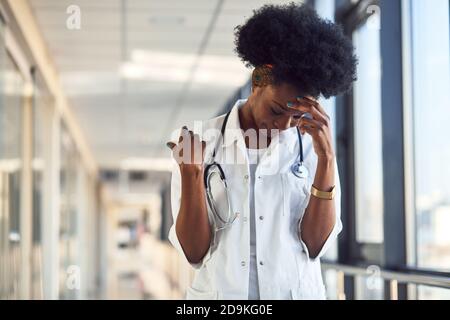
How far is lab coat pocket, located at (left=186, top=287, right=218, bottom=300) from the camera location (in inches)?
54.9

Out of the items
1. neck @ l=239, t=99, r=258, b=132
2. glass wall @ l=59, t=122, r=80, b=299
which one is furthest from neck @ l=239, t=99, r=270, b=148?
glass wall @ l=59, t=122, r=80, b=299

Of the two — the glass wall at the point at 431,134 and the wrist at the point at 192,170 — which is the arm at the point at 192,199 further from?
the glass wall at the point at 431,134

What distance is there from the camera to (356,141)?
10.3ft

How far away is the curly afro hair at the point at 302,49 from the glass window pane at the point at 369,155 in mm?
1652

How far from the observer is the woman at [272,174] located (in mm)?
1341

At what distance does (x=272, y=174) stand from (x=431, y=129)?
61.6 inches

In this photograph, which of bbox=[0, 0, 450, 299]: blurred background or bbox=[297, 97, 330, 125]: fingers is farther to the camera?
bbox=[0, 0, 450, 299]: blurred background

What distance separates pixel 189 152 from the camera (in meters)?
1.35

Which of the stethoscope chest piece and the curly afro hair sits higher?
the curly afro hair

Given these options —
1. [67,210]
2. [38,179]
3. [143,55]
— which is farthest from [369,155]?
[67,210]

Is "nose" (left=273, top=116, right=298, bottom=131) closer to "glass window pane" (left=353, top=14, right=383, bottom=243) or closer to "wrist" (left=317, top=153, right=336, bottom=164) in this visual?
"wrist" (left=317, top=153, right=336, bottom=164)

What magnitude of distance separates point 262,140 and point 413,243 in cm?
169

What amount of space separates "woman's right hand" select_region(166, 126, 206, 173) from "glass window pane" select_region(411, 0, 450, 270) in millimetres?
1489

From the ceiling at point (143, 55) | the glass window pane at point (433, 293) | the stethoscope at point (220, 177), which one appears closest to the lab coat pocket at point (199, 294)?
the stethoscope at point (220, 177)
